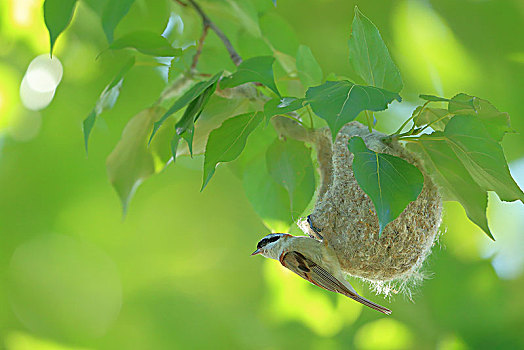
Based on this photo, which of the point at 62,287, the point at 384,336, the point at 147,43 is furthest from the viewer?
the point at 62,287

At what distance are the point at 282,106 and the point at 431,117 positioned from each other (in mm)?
254

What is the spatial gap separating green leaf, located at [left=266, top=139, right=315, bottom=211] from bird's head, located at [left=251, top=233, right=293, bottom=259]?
4.3 inches

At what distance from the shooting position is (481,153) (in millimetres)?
645

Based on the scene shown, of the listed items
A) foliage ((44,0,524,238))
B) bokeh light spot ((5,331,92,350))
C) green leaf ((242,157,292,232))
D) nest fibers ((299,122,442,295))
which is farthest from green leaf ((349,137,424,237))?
bokeh light spot ((5,331,92,350))

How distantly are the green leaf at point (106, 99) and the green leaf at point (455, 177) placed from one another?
1.83ft

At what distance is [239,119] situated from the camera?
2.50 feet

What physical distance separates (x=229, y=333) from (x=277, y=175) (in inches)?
89.1

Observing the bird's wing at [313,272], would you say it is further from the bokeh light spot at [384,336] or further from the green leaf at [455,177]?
the bokeh light spot at [384,336]

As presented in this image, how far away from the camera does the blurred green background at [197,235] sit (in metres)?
2.27

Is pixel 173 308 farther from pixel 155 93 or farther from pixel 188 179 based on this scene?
pixel 155 93

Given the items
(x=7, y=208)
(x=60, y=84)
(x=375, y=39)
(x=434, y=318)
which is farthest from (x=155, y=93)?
(x=434, y=318)

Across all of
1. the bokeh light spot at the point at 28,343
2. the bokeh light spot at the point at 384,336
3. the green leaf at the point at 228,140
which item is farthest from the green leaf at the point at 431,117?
the bokeh light spot at the point at 28,343

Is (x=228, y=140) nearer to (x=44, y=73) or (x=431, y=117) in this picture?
(x=431, y=117)

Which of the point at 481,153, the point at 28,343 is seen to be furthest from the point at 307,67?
the point at 28,343
